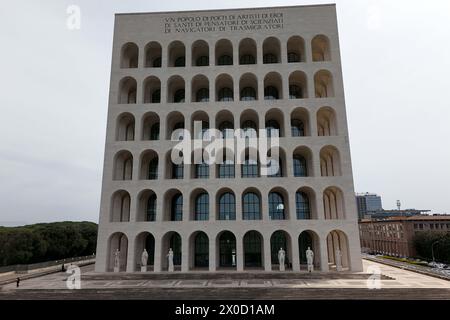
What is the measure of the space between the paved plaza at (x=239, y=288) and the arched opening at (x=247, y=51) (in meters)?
27.0

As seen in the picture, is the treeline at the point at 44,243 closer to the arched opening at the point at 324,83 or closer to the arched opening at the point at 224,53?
the arched opening at the point at 224,53

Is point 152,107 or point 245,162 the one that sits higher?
point 152,107

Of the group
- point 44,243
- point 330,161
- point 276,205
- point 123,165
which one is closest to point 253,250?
point 276,205

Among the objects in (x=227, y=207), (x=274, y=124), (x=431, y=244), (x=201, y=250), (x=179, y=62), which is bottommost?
(x=431, y=244)

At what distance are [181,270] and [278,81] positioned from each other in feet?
82.1

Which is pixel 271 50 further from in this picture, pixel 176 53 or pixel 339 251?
pixel 339 251

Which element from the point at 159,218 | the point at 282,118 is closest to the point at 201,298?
the point at 159,218

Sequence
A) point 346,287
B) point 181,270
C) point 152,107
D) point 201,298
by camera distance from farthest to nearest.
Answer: point 152,107
point 181,270
point 346,287
point 201,298

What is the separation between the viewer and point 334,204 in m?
35.8

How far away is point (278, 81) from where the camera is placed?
37312 mm

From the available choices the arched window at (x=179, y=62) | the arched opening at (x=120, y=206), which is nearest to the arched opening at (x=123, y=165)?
the arched opening at (x=120, y=206)

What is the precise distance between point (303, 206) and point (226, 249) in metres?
10.8
